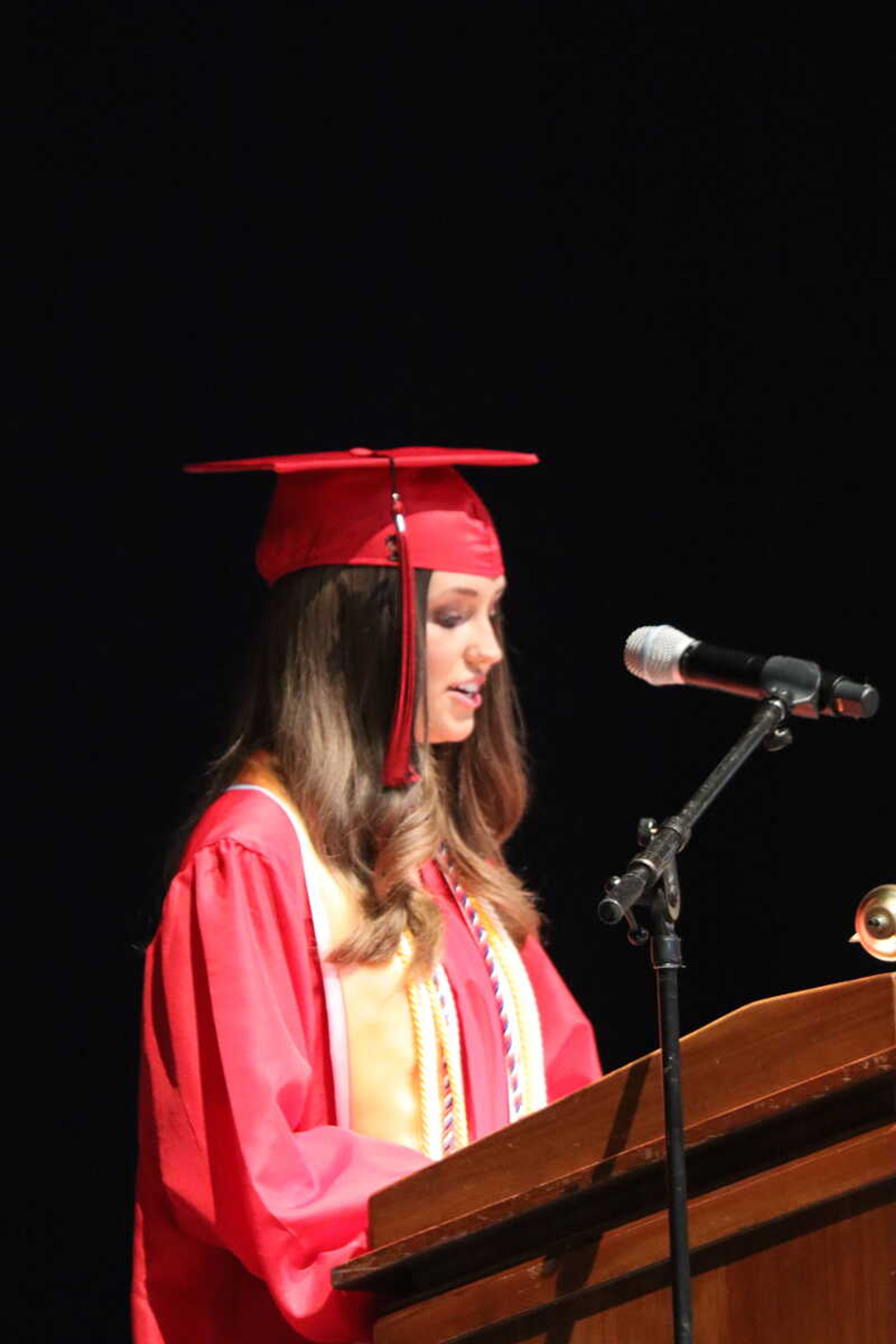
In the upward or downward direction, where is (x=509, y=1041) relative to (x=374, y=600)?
downward

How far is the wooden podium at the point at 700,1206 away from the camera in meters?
1.76

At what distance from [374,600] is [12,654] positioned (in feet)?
3.43

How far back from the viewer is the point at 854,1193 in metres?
1.75

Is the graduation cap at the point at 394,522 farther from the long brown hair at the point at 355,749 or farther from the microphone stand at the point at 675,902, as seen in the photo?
the microphone stand at the point at 675,902

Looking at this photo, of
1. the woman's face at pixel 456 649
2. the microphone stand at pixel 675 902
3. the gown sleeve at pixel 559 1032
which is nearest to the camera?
the microphone stand at pixel 675 902

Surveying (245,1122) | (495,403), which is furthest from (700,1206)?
(495,403)

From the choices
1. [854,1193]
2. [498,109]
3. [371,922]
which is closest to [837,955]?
[371,922]

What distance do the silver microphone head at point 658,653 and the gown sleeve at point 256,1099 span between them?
71 cm

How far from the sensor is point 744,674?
1.95 meters

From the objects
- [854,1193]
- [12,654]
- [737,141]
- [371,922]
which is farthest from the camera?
[737,141]

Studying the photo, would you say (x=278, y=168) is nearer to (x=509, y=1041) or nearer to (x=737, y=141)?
(x=737, y=141)

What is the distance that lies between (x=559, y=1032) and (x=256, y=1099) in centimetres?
77

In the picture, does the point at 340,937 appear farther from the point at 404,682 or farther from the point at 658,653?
the point at 658,653

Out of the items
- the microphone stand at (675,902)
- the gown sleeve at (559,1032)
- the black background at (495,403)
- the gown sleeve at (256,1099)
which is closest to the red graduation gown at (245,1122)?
the gown sleeve at (256,1099)
